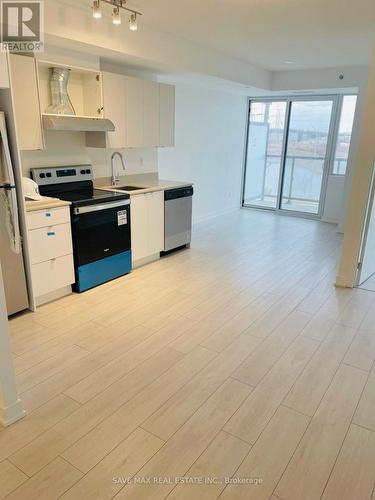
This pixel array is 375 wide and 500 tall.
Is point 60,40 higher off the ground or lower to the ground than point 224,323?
higher

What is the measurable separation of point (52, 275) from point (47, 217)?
0.56 meters

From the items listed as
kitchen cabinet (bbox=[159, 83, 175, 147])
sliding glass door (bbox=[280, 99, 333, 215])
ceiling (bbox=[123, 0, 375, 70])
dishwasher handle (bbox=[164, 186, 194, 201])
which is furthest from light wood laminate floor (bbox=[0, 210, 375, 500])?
sliding glass door (bbox=[280, 99, 333, 215])

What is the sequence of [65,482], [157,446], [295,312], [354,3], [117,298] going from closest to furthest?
[65,482] → [157,446] → [354,3] → [295,312] → [117,298]

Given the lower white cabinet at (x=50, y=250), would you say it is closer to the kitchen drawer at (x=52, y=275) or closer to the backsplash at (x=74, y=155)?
the kitchen drawer at (x=52, y=275)

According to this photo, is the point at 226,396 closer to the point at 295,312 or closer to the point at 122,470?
the point at 122,470

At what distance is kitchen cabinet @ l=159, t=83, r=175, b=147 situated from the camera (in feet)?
15.4

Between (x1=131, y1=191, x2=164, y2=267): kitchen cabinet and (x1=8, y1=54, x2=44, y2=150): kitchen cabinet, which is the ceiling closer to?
(x1=8, y1=54, x2=44, y2=150): kitchen cabinet

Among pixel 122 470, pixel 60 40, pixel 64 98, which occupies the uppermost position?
pixel 60 40

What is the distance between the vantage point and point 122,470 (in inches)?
71.1

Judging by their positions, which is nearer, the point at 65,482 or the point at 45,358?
the point at 65,482

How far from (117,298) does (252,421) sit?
1958mm

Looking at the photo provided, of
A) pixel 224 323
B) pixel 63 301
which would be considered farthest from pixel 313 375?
pixel 63 301

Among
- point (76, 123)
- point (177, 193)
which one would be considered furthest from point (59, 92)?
point (177, 193)

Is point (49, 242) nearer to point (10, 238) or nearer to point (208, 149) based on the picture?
point (10, 238)
